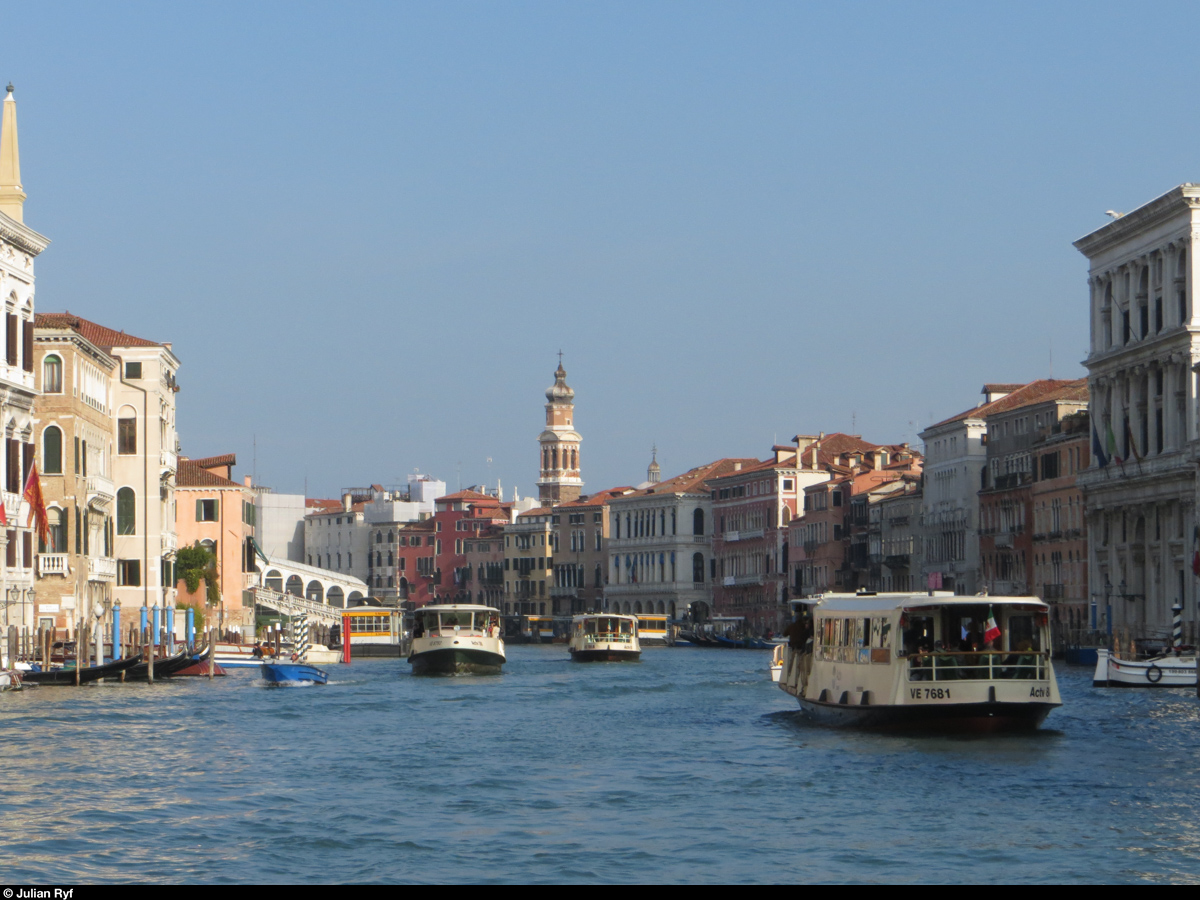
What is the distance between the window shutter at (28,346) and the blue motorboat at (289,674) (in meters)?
7.72

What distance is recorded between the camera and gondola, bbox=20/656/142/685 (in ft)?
129

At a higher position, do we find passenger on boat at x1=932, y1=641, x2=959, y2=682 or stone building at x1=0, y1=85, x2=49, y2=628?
stone building at x1=0, y1=85, x2=49, y2=628

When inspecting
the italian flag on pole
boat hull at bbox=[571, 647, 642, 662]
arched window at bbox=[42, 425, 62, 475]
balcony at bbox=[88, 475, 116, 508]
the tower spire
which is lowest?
boat hull at bbox=[571, 647, 642, 662]

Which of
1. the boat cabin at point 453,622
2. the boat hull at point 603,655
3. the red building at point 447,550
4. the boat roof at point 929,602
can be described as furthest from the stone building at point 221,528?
the red building at point 447,550

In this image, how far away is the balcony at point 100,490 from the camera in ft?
165

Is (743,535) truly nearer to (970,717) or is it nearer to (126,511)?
(126,511)

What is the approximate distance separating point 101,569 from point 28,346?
861 cm

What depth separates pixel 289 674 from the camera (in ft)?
146

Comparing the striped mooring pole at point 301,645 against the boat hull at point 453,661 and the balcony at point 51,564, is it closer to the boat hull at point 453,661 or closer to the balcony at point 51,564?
the boat hull at point 453,661

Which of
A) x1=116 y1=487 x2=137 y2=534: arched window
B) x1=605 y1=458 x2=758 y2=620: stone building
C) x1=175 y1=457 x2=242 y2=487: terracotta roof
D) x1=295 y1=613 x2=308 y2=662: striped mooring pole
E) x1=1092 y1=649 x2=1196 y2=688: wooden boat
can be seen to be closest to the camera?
x1=1092 y1=649 x2=1196 y2=688: wooden boat

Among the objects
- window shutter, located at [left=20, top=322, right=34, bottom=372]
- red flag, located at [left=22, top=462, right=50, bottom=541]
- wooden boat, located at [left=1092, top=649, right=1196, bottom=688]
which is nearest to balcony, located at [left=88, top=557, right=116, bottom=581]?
window shutter, located at [left=20, top=322, right=34, bottom=372]

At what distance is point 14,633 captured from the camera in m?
40.8

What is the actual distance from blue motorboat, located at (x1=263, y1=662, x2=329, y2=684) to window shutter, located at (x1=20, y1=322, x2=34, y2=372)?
772 centimetres

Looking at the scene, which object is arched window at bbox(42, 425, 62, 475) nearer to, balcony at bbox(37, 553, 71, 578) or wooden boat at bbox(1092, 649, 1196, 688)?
balcony at bbox(37, 553, 71, 578)
